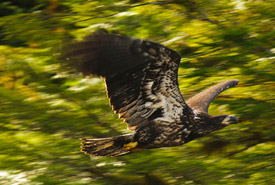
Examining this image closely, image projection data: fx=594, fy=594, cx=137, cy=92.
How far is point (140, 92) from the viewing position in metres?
5.95

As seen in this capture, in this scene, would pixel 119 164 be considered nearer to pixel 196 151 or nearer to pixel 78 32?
pixel 196 151

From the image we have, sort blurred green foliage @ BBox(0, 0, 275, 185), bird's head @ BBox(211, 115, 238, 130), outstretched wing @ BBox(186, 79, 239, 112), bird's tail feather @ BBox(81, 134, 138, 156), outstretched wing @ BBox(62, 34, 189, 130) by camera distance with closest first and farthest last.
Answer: outstretched wing @ BBox(62, 34, 189, 130) < bird's tail feather @ BBox(81, 134, 138, 156) < bird's head @ BBox(211, 115, 238, 130) < outstretched wing @ BBox(186, 79, 239, 112) < blurred green foliage @ BBox(0, 0, 275, 185)

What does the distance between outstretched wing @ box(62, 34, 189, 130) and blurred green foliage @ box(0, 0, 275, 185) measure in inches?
22.6

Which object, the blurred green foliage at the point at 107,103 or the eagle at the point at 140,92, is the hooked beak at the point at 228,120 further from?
the blurred green foliage at the point at 107,103

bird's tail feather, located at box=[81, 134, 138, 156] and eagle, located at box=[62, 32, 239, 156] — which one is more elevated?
eagle, located at box=[62, 32, 239, 156]

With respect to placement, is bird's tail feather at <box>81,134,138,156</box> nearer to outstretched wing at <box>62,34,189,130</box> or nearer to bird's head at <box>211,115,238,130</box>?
outstretched wing at <box>62,34,189,130</box>

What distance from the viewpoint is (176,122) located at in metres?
6.26

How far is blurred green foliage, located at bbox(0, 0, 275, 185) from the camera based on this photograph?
7.62 m

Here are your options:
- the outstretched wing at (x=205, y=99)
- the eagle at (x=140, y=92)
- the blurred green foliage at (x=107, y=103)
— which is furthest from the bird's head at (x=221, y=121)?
the blurred green foliage at (x=107, y=103)

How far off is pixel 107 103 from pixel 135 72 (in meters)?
3.15

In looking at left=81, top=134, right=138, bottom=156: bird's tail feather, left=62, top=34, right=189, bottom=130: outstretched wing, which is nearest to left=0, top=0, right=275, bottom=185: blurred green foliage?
left=62, top=34, right=189, bottom=130: outstretched wing

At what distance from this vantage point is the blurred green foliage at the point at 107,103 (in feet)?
25.0

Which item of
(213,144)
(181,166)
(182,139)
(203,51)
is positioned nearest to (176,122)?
(182,139)

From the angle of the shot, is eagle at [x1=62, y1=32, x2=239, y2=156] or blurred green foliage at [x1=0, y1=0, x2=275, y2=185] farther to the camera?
blurred green foliage at [x1=0, y1=0, x2=275, y2=185]
